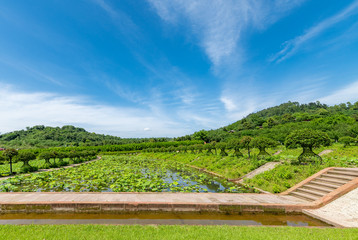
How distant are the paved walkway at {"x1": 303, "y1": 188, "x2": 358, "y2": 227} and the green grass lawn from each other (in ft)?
3.13

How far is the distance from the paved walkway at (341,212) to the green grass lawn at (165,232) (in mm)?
954

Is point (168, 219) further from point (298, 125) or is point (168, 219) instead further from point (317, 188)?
point (298, 125)

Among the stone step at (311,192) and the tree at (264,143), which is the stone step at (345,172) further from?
the tree at (264,143)

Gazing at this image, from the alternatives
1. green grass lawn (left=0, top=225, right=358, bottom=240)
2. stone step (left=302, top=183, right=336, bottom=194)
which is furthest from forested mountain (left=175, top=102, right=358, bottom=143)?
green grass lawn (left=0, top=225, right=358, bottom=240)

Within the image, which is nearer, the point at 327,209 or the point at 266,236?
the point at 266,236

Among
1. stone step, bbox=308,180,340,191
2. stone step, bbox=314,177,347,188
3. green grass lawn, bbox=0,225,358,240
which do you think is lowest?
green grass lawn, bbox=0,225,358,240

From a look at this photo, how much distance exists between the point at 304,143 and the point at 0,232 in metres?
14.2

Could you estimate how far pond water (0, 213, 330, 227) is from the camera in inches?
203

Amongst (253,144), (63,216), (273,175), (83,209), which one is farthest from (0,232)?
(253,144)

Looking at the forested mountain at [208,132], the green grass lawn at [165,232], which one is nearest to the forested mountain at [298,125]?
the forested mountain at [208,132]

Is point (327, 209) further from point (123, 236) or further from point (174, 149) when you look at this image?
point (174, 149)

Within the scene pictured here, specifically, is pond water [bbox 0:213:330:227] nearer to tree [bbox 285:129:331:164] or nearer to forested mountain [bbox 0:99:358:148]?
tree [bbox 285:129:331:164]

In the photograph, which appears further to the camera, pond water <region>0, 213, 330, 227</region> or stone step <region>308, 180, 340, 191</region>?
stone step <region>308, 180, 340, 191</region>

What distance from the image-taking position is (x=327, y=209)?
6.11 metres
